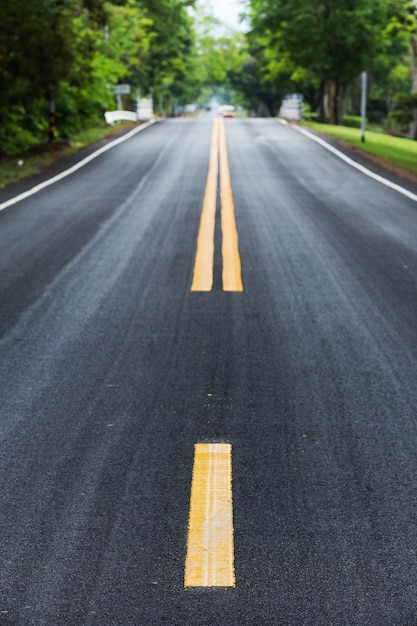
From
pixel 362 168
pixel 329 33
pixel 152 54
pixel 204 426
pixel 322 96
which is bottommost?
pixel 362 168

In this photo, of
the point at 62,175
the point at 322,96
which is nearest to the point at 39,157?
the point at 62,175

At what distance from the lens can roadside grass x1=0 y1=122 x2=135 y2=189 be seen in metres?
17.7

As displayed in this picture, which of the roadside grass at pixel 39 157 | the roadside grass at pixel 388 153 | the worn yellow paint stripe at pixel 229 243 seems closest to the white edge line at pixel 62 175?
the roadside grass at pixel 39 157

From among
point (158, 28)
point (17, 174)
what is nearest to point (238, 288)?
point (17, 174)

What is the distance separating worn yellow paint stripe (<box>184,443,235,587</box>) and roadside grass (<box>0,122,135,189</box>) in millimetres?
13036

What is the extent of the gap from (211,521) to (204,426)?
3.20 feet

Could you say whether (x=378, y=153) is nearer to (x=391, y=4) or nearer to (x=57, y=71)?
(x=391, y=4)

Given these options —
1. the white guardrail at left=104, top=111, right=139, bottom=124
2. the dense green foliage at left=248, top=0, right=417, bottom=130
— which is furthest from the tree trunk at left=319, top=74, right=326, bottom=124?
the white guardrail at left=104, top=111, right=139, bottom=124

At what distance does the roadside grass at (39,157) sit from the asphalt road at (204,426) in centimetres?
858

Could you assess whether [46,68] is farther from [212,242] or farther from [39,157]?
[212,242]

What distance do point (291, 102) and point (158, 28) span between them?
42.9 ft

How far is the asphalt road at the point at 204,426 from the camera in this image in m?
2.76

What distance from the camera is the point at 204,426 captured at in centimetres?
414

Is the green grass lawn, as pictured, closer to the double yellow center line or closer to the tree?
the double yellow center line
